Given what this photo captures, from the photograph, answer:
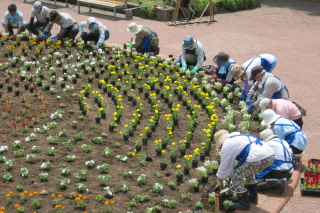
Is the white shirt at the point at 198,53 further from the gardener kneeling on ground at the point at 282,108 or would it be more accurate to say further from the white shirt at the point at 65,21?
the white shirt at the point at 65,21

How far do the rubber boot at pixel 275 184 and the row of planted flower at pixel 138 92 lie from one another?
2.39 feet

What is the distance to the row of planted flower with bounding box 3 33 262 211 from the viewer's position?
754cm

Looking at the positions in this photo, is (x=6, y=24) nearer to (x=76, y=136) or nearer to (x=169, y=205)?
(x=76, y=136)

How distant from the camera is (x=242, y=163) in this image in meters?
6.17

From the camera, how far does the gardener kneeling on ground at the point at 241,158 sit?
239 inches

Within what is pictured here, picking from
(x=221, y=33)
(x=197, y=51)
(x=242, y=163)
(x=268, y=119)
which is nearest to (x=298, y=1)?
(x=221, y=33)

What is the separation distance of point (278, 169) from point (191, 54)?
15.4ft

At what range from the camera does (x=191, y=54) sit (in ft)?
35.6

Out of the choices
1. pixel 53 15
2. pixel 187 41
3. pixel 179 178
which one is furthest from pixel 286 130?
pixel 53 15

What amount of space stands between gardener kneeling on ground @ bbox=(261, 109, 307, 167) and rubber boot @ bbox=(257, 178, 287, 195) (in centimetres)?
70

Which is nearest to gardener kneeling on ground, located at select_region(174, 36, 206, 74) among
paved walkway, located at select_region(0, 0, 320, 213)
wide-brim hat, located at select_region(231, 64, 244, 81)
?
paved walkway, located at select_region(0, 0, 320, 213)

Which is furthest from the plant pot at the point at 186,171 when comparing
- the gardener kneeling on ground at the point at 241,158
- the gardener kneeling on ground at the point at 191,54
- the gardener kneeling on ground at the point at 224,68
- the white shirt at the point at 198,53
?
the white shirt at the point at 198,53

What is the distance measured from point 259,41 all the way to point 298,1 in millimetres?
7448

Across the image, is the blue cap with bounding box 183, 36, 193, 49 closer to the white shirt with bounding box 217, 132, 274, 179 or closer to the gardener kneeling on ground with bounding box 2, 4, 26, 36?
the white shirt with bounding box 217, 132, 274, 179
